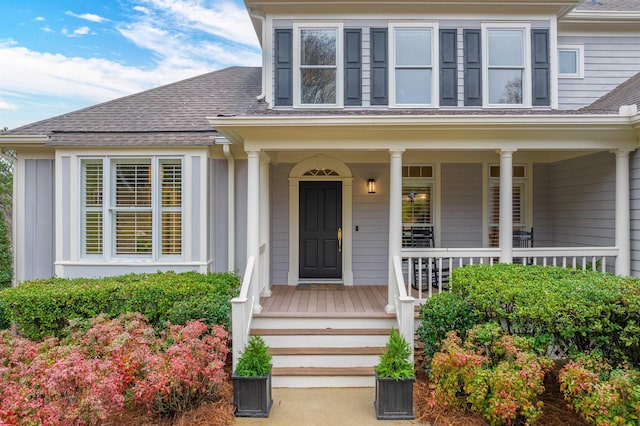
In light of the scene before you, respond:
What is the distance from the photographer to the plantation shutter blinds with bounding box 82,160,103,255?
634 cm

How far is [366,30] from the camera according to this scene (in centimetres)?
649

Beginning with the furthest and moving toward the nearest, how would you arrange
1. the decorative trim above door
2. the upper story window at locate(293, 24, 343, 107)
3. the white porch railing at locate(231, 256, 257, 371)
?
the decorative trim above door < the upper story window at locate(293, 24, 343, 107) < the white porch railing at locate(231, 256, 257, 371)

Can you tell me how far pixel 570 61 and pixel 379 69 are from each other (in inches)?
151

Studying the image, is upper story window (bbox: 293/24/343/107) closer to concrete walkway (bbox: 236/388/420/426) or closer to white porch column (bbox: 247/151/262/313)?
white porch column (bbox: 247/151/262/313)

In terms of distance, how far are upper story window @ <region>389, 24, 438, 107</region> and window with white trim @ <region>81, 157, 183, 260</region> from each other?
12.6 ft

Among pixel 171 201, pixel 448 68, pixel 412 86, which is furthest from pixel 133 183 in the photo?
pixel 448 68

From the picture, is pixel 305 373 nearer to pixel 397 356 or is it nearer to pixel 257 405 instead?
pixel 257 405

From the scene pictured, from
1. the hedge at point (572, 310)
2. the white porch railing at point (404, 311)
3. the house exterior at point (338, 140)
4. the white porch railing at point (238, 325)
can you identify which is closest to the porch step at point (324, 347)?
the white porch railing at point (404, 311)

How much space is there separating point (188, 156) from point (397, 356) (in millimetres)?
4401

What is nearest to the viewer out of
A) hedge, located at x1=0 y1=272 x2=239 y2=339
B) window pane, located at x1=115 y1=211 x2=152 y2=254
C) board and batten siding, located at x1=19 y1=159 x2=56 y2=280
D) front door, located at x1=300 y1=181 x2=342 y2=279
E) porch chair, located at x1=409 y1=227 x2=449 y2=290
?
hedge, located at x1=0 y1=272 x2=239 y2=339

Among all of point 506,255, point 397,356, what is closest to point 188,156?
point 397,356

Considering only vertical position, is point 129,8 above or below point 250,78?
above

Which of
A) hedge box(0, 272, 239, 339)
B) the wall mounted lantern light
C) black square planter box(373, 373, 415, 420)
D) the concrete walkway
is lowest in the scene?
the concrete walkway

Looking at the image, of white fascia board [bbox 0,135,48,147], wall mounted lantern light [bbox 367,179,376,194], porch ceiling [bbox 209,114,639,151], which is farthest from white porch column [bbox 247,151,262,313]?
white fascia board [bbox 0,135,48,147]
